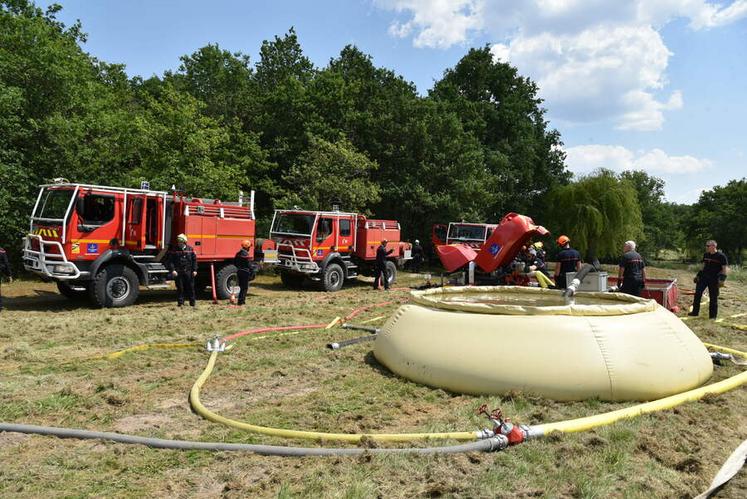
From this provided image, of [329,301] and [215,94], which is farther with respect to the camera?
[215,94]

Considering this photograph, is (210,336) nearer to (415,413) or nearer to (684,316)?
(415,413)

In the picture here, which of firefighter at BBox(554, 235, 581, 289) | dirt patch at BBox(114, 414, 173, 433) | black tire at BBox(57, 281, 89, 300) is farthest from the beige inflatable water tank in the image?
black tire at BBox(57, 281, 89, 300)

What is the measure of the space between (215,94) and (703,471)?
3304 cm

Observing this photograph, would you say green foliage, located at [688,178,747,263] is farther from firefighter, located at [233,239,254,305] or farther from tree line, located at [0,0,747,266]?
firefighter, located at [233,239,254,305]

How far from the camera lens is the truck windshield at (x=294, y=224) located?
15.8 m

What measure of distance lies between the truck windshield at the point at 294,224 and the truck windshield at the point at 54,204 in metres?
6.14

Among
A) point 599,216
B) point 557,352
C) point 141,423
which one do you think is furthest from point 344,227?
point 599,216

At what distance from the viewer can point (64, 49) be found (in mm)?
19859

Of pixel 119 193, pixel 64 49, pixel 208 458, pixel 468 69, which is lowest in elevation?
pixel 208 458

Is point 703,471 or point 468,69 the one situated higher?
point 468,69

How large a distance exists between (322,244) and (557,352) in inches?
444

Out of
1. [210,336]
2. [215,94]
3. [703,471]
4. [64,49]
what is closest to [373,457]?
[703,471]

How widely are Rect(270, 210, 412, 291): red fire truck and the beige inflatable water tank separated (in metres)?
9.83

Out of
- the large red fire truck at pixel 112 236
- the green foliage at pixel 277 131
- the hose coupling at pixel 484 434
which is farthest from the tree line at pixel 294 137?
the hose coupling at pixel 484 434
